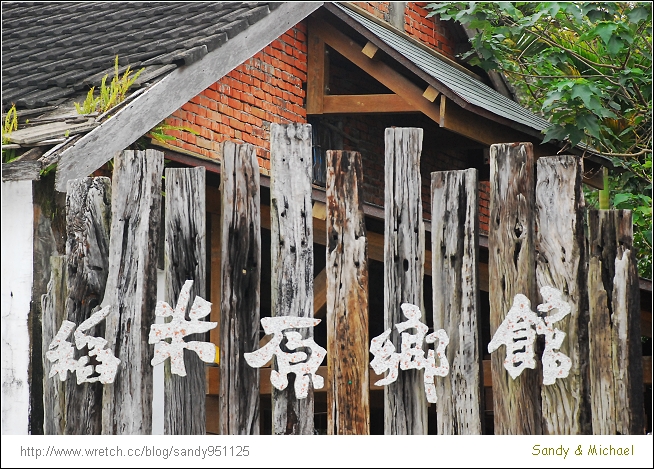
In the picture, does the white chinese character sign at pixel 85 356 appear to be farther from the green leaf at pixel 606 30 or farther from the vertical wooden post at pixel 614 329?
the green leaf at pixel 606 30

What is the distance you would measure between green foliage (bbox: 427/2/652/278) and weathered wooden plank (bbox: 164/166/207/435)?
120 inches

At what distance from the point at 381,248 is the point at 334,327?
1.66 meters

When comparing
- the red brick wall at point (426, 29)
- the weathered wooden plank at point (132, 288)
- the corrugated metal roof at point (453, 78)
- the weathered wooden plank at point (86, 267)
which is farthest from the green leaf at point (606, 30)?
the red brick wall at point (426, 29)

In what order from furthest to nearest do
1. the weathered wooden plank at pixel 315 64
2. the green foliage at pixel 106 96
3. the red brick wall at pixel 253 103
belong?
the weathered wooden plank at pixel 315 64
the red brick wall at pixel 253 103
the green foliage at pixel 106 96

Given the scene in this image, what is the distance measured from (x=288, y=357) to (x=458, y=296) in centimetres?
93

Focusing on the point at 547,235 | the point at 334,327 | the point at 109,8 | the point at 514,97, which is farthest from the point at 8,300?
the point at 514,97

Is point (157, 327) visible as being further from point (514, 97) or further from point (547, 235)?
point (514, 97)

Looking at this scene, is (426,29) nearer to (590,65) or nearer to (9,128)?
(590,65)

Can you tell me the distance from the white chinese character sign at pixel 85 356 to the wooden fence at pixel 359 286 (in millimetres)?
45

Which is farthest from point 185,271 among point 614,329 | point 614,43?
point 614,43

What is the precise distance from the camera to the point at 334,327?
447cm

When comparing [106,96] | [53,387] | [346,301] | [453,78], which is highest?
[453,78]

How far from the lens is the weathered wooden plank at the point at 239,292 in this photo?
14.7 feet

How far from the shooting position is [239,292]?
450 centimetres
